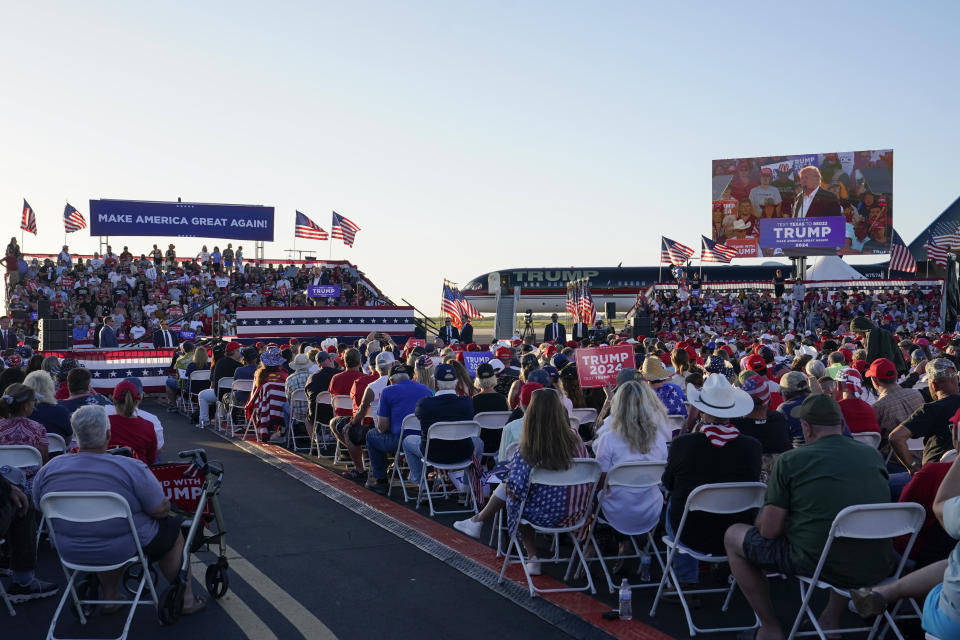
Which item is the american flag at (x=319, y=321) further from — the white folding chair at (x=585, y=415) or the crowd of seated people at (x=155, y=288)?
the white folding chair at (x=585, y=415)

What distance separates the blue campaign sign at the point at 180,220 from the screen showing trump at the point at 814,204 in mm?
24937

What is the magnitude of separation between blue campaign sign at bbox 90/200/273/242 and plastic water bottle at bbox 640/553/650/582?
122ft

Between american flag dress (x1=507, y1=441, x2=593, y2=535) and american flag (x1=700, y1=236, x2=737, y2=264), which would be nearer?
american flag dress (x1=507, y1=441, x2=593, y2=535)

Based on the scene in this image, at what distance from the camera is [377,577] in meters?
6.70

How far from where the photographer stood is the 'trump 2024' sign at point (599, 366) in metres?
9.99

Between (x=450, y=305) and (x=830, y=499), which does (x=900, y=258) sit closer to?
(x=450, y=305)

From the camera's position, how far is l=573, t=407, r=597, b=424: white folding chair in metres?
9.27

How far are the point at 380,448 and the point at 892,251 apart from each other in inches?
1491

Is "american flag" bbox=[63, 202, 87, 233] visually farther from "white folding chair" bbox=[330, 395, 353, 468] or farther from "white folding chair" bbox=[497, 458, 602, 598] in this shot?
"white folding chair" bbox=[497, 458, 602, 598]

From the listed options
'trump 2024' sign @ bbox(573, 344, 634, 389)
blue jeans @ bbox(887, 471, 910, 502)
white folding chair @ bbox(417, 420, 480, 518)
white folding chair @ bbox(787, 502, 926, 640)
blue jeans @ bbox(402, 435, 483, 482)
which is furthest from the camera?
'trump 2024' sign @ bbox(573, 344, 634, 389)

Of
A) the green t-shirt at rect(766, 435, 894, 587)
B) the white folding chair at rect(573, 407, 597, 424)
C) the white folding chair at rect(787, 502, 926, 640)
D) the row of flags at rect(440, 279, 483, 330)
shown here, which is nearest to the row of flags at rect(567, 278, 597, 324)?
the row of flags at rect(440, 279, 483, 330)

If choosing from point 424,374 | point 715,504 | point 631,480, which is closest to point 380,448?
point 424,374

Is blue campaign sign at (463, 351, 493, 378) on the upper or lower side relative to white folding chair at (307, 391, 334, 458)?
upper

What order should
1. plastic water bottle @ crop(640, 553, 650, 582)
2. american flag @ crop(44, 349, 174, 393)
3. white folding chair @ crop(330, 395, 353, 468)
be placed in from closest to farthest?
plastic water bottle @ crop(640, 553, 650, 582) < white folding chair @ crop(330, 395, 353, 468) < american flag @ crop(44, 349, 174, 393)
